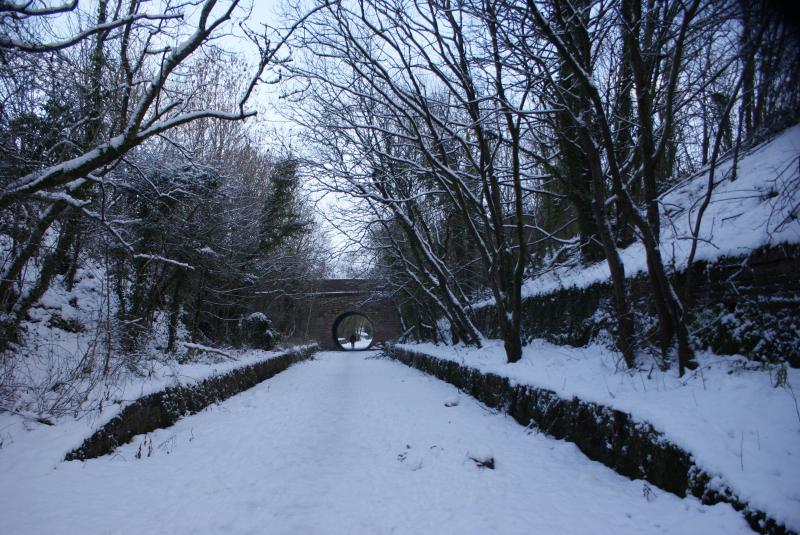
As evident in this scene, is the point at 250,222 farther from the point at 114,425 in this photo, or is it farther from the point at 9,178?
the point at 114,425

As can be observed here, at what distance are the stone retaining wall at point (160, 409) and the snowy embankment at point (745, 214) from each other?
5018 mm

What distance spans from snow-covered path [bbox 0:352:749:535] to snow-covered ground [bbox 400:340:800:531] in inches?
8.6

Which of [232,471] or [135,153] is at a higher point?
[135,153]

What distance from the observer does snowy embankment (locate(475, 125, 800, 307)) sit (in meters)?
3.35

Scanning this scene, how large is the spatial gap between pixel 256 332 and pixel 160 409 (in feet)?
33.0

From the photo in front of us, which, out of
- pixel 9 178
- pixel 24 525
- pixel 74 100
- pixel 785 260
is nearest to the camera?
pixel 24 525

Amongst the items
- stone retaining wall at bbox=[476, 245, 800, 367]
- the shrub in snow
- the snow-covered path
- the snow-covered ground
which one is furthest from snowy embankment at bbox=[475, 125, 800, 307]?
the shrub in snow

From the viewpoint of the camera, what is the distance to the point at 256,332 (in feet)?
49.0

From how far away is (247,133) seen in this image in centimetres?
1431

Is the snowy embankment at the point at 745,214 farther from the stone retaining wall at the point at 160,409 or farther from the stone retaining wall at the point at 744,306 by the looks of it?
the stone retaining wall at the point at 160,409

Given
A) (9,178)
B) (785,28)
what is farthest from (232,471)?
(785,28)

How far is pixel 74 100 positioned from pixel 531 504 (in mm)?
7108

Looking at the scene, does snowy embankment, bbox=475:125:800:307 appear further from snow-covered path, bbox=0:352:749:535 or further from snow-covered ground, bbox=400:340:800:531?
snow-covered path, bbox=0:352:749:535

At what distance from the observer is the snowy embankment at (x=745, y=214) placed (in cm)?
335
